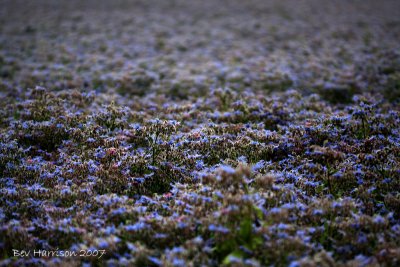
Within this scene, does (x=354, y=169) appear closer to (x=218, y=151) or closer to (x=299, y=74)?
(x=218, y=151)

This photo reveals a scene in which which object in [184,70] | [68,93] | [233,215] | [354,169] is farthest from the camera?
[184,70]

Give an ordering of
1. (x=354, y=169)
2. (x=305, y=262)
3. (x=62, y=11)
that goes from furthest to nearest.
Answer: (x=62, y=11)
(x=354, y=169)
(x=305, y=262)

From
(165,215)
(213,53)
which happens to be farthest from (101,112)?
(213,53)

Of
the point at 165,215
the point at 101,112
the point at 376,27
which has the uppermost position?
the point at 376,27

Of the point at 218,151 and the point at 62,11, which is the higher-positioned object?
the point at 62,11

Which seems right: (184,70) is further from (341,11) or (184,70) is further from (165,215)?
(341,11)

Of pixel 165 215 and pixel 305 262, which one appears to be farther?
pixel 165 215

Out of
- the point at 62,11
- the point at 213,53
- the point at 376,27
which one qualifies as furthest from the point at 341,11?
the point at 62,11
